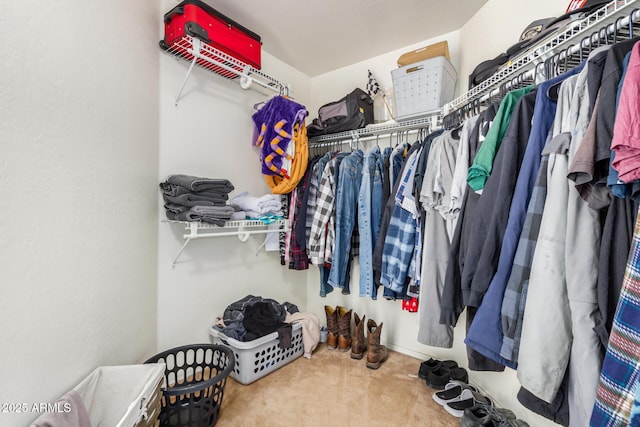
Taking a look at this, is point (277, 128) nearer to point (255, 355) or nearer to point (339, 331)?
point (255, 355)

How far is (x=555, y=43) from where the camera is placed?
36.6 inches

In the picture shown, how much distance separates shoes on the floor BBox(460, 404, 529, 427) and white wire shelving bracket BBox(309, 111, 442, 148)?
146 centimetres

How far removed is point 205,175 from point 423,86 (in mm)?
1386

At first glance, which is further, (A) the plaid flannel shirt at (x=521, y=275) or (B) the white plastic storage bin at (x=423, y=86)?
(B) the white plastic storage bin at (x=423, y=86)

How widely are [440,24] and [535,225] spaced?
1701mm

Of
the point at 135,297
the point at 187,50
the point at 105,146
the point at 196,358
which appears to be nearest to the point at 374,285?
the point at 196,358

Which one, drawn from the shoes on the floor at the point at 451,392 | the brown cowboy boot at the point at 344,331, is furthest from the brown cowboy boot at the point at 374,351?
the shoes on the floor at the point at 451,392

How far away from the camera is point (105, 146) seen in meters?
1.17

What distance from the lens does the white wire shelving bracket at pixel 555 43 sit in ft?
2.45

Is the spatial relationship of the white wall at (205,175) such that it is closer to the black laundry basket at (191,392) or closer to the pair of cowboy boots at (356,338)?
the black laundry basket at (191,392)

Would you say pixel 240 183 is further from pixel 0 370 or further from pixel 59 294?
pixel 0 370

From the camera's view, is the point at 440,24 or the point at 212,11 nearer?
the point at 212,11

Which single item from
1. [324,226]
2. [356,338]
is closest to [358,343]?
[356,338]

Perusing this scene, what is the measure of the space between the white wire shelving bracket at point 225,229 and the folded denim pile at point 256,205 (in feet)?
0.16
